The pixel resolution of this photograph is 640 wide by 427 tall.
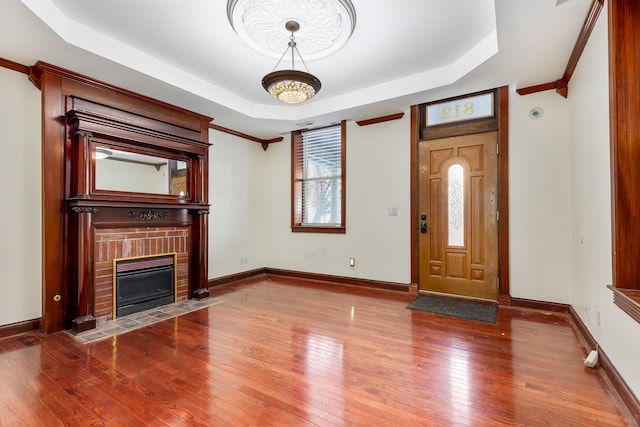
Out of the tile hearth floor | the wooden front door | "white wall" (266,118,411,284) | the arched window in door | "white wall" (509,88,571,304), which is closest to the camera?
the tile hearth floor

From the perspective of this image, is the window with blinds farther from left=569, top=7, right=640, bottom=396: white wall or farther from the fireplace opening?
left=569, top=7, right=640, bottom=396: white wall

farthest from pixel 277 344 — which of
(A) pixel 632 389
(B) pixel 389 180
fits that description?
(B) pixel 389 180

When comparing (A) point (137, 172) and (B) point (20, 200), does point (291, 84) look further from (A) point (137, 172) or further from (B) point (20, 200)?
(B) point (20, 200)

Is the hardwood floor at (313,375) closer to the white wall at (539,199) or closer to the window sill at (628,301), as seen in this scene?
the white wall at (539,199)

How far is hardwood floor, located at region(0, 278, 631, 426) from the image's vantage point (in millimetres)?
1764

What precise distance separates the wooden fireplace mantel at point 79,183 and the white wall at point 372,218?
8.75ft

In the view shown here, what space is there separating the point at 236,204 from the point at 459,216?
3.64 m

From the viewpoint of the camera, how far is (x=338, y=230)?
16.5 ft

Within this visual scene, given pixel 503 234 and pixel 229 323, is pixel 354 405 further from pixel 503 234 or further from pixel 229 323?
pixel 503 234

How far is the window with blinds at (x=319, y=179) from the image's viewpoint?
514 centimetres

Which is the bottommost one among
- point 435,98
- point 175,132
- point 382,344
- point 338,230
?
point 382,344

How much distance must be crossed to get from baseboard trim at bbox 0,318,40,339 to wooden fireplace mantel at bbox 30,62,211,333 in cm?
16

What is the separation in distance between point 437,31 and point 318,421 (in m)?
3.35

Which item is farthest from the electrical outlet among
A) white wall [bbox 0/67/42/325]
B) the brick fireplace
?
white wall [bbox 0/67/42/325]
